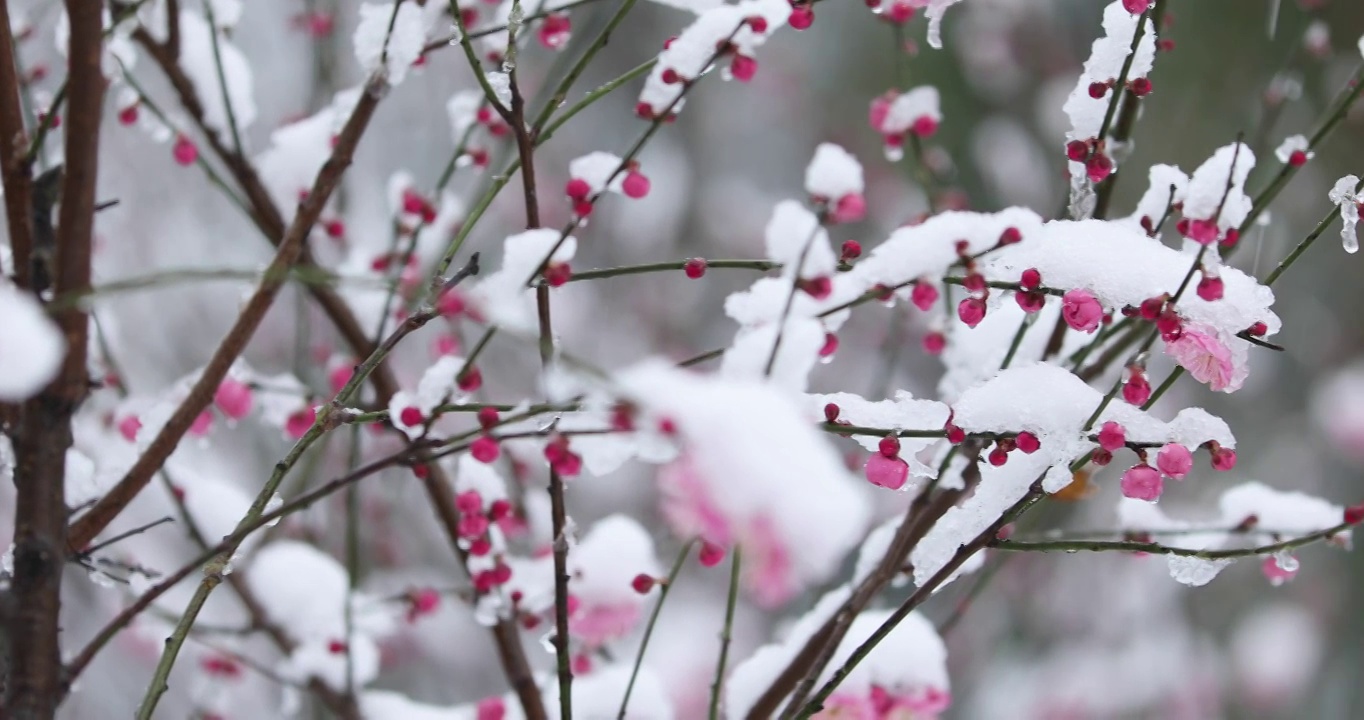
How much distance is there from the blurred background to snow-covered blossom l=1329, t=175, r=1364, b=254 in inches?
99.3

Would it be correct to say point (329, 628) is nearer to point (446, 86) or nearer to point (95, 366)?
point (95, 366)

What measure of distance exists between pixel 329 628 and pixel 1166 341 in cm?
112

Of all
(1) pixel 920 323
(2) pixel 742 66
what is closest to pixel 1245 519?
(2) pixel 742 66

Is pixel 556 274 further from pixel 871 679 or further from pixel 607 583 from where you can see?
pixel 871 679

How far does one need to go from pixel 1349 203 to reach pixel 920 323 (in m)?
2.69

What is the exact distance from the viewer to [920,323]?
3688mm

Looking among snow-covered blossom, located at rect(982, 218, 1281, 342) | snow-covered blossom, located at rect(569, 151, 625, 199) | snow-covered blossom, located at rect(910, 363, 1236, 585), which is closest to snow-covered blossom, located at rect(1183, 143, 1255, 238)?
snow-covered blossom, located at rect(982, 218, 1281, 342)

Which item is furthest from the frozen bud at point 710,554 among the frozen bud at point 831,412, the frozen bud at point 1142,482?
the frozen bud at point 1142,482

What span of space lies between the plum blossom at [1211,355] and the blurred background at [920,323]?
2.52 m

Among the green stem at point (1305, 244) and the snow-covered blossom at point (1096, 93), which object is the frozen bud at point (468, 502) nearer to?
the snow-covered blossom at point (1096, 93)

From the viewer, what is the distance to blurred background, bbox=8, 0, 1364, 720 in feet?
13.0

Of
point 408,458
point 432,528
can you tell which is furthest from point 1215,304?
point 432,528

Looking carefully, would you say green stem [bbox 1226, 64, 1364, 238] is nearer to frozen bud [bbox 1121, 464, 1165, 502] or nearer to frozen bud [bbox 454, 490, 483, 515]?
frozen bud [bbox 1121, 464, 1165, 502]

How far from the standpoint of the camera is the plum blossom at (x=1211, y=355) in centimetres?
100
